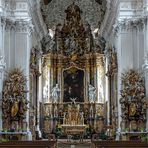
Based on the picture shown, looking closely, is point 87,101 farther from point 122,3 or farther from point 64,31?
point 122,3

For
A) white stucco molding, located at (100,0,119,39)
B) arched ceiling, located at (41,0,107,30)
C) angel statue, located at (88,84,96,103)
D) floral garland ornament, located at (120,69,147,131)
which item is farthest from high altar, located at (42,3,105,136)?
floral garland ornament, located at (120,69,147,131)

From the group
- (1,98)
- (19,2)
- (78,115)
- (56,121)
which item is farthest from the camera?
(56,121)

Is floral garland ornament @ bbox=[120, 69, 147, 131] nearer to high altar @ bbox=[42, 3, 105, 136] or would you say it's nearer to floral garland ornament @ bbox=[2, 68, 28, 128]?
floral garland ornament @ bbox=[2, 68, 28, 128]

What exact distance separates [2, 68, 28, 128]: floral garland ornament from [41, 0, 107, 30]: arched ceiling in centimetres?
1194

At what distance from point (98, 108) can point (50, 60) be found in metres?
6.12

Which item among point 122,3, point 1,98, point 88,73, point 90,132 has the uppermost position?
point 122,3

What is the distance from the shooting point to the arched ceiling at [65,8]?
Result: 124 ft

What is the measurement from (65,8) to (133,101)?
52.7 ft

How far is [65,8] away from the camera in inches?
1576

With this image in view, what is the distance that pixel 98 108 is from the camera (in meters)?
39.9

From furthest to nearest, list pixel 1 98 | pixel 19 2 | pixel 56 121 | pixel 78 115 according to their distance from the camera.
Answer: pixel 56 121, pixel 78 115, pixel 19 2, pixel 1 98

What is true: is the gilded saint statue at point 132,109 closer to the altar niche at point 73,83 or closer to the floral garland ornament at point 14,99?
the floral garland ornament at point 14,99

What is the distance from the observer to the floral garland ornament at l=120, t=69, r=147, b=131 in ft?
86.4

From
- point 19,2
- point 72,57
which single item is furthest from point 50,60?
point 19,2
